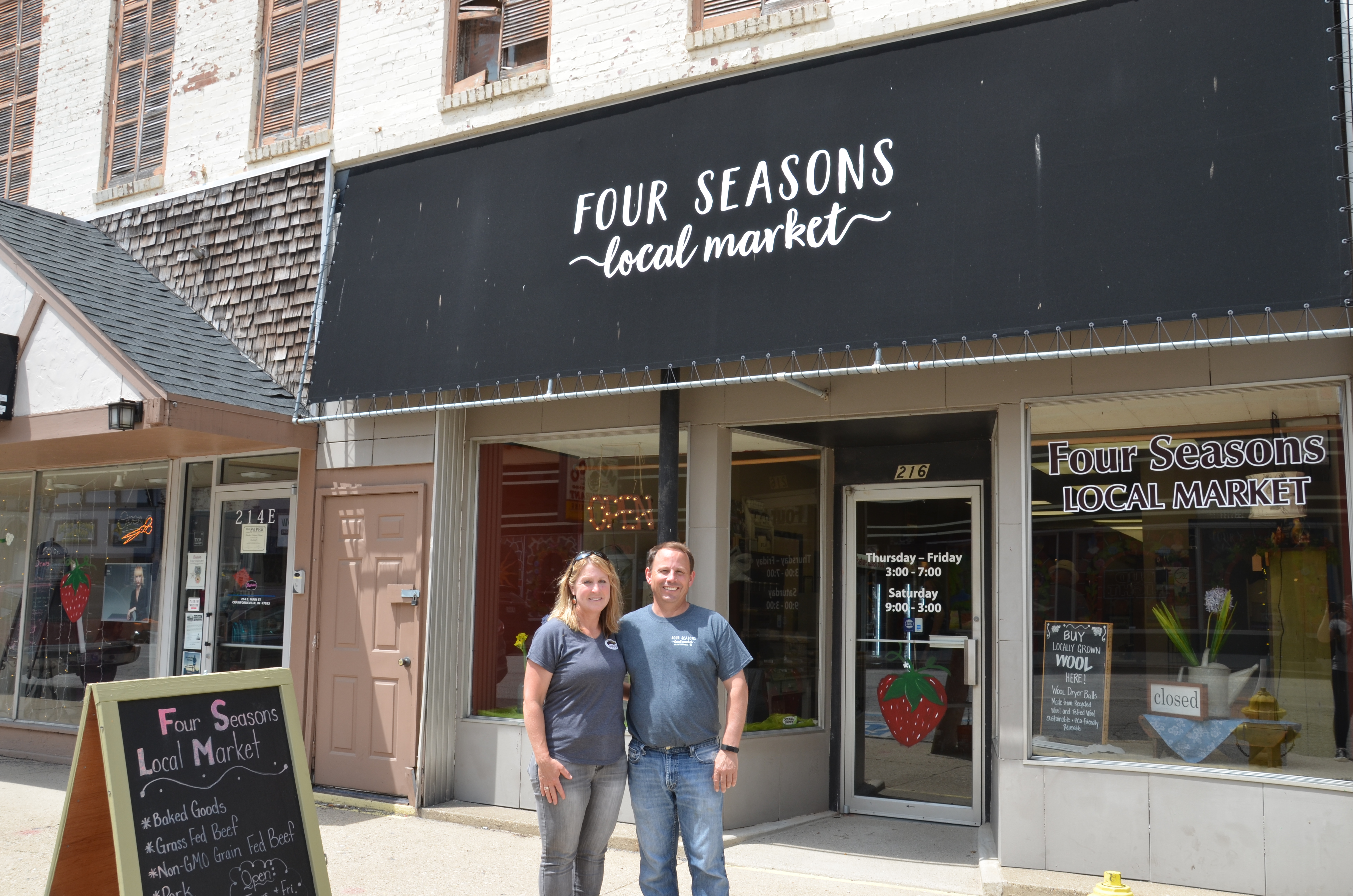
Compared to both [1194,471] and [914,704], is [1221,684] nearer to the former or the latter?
[1194,471]

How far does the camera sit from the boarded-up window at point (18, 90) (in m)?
11.5

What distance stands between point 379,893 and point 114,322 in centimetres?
488

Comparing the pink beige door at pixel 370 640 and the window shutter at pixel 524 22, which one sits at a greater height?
the window shutter at pixel 524 22

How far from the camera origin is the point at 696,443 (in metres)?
7.43

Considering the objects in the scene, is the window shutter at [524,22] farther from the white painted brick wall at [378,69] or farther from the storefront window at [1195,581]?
the storefront window at [1195,581]

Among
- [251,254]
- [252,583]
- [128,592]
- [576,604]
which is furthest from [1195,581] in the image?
[128,592]

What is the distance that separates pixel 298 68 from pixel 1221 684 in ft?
27.8

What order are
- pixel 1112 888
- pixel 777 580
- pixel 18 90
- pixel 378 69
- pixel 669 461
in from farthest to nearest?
1. pixel 18 90
2. pixel 378 69
3. pixel 777 580
4. pixel 669 461
5. pixel 1112 888

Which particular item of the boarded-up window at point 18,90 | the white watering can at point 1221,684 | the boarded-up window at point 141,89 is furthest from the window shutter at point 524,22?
the white watering can at point 1221,684

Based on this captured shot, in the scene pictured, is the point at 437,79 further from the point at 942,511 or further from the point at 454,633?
the point at 942,511

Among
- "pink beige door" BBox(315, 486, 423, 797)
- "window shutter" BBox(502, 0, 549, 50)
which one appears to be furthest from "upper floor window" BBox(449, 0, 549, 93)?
"pink beige door" BBox(315, 486, 423, 797)

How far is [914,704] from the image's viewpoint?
305 inches

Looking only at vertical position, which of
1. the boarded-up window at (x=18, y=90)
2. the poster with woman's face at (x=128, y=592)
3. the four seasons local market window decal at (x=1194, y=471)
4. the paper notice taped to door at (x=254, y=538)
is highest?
the boarded-up window at (x=18, y=90)

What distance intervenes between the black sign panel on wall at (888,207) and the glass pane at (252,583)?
145 centimetres
